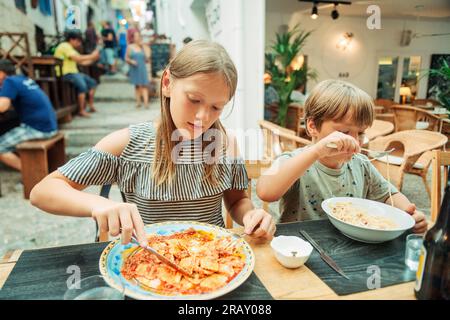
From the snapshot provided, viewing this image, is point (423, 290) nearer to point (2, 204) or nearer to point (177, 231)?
point (177, 231)

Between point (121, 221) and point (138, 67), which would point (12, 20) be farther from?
point (121, 221)

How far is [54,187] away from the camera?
974 millimetres

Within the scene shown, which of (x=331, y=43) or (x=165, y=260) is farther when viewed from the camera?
(x=331, y=43)

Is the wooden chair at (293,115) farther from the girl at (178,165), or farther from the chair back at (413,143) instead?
the girl at (178,165)

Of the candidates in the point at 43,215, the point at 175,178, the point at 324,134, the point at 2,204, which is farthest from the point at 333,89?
the point at 2,204

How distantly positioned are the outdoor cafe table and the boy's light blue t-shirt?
1.84ft

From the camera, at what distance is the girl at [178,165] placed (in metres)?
0.98

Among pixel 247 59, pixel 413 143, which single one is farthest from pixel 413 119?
pixel 247 59

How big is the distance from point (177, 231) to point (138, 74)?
6.41 m

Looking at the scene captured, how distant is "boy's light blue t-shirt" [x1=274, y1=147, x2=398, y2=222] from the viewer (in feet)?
4.52

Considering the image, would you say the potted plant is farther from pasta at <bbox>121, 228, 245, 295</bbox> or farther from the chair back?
pasta at <bbox>121, 228, 245, 295</bbox>

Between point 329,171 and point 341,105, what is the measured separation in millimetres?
293

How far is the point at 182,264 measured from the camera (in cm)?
82
